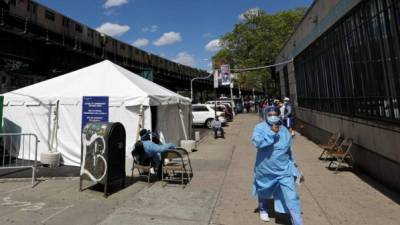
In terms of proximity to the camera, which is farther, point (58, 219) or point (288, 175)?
point (58, 219)

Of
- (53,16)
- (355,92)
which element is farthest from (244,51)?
(355,92)

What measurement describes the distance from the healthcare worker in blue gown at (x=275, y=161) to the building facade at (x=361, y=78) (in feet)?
9.56

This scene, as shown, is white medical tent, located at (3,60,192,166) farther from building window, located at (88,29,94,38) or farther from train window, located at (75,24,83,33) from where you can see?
building window, located at (88,29,94,38)

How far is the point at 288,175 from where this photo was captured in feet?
16.2

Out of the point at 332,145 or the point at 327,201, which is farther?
the point at 332,145

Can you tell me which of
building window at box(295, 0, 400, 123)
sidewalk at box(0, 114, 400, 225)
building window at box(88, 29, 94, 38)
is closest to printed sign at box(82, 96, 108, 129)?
sidewalk at box(0, 114, 400, 225)

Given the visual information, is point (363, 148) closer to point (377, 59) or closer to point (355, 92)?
point (355, 92)

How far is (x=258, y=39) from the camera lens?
183ft

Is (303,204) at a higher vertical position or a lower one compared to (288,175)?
lower

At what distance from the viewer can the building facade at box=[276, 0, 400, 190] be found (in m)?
6.91

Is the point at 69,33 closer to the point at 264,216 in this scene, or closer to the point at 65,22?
the point at 65,22

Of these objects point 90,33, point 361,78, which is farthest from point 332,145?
point 90,33

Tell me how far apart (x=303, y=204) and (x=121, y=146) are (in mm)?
3763

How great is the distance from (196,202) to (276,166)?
2106 millimetres
